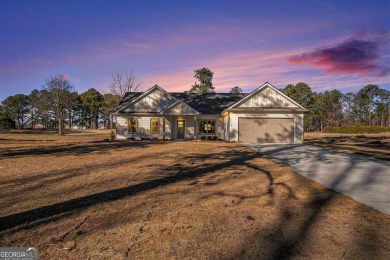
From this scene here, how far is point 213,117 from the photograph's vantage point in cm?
2934

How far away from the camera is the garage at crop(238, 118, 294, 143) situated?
2553 cm

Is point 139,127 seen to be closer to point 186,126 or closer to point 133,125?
point 133,125

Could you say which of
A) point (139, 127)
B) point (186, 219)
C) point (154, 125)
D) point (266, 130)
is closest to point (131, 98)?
point (139, 127)

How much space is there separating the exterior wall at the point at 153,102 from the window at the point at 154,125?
1075mm

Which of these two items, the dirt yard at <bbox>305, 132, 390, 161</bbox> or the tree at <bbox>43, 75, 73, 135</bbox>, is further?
the tree at <bbox>43, 75, 73, 135</bbox>

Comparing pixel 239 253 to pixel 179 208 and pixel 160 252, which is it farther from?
pixel 179 208

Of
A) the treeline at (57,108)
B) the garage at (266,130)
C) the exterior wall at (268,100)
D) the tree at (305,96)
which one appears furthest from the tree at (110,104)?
the tree at (305,96)

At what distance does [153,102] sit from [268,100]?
11.9m

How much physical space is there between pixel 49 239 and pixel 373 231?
16.2 ft

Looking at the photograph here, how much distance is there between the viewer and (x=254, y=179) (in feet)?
27.5

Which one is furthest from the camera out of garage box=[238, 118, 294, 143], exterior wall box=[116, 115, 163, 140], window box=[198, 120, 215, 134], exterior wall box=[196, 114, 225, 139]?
window box=[198, 120, 215, 134]

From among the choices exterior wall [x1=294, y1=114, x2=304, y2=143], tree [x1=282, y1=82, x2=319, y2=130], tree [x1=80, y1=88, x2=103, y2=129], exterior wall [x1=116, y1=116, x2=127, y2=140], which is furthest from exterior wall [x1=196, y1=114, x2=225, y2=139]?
tree [x1=80, y1=88, x2=103, y2=129]

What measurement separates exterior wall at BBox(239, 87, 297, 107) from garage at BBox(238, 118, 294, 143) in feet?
4.76

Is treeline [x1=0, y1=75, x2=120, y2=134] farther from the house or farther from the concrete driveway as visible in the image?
the concrete driveway
